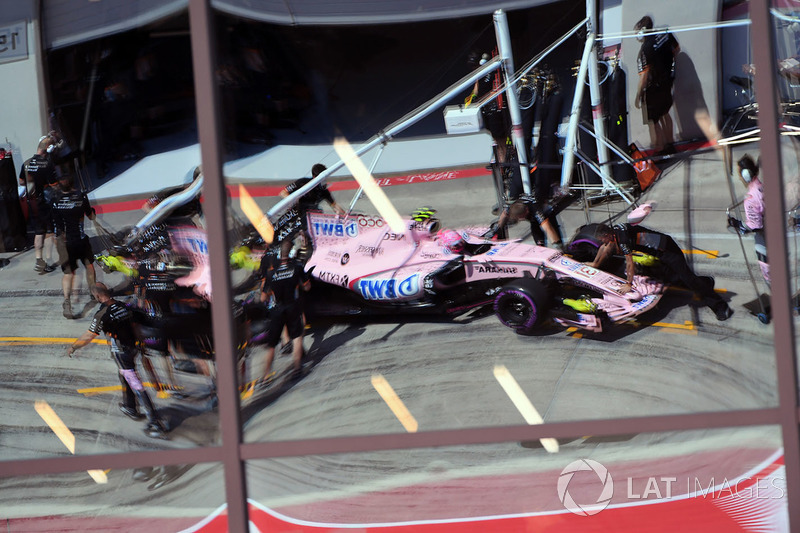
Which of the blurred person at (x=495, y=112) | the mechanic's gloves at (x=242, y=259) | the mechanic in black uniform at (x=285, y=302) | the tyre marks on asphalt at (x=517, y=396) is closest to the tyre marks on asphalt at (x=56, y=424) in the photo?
the mechanic in black uniform at (x=285, y=302)

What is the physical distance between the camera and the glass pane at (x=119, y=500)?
3262 mm

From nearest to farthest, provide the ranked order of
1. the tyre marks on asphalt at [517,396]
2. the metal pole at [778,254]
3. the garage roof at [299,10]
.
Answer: the metal pole at [778,254] → the tyre marks on asphalt at [517,396] → the garage roof at [299,10]

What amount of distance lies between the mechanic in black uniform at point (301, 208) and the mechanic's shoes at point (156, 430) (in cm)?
125

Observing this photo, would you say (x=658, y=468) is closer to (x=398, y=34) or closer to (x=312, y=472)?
(x=312, y=472)

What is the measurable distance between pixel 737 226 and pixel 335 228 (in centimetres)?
226

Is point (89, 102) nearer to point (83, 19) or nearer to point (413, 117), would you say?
point (83, 19)

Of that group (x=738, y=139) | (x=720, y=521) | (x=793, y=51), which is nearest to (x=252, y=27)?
(x=738, y=139)

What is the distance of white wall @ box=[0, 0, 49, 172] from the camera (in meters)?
3.66

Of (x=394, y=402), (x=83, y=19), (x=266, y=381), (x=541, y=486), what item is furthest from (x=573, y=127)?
(x=83, y=19)

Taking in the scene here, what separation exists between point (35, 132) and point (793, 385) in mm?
4150

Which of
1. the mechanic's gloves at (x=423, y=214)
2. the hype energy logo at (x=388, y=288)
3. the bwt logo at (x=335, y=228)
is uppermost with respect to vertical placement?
the mechanic's gloves at (x=423, y=214)

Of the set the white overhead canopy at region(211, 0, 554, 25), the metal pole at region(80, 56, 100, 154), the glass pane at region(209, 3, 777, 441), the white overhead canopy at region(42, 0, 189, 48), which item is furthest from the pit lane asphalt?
the white overhead canopy at region(42, 0, 189, 48)

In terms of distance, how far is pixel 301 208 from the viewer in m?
3.64

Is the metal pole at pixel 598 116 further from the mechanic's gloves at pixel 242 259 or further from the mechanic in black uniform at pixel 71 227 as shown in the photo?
the mechanic in black uniform at pixel 71 227
